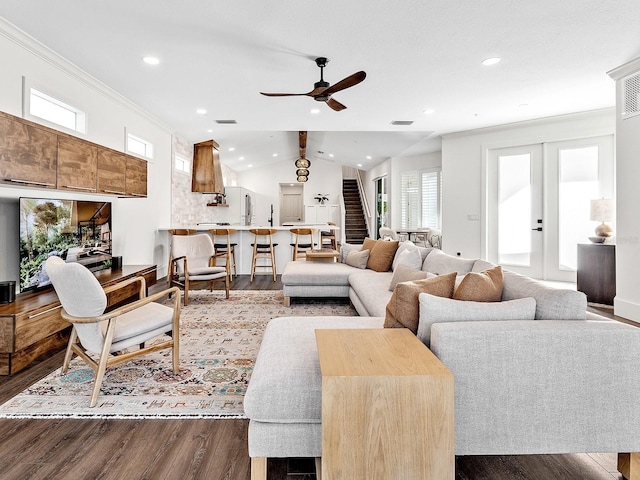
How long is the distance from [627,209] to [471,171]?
3152 mm

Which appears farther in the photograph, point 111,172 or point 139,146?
point 139,146

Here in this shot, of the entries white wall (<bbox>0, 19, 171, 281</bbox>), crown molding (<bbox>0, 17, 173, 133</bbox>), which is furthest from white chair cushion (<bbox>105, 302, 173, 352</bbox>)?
crown molding (<bbox>0, 17, 173, 133</bbox>)

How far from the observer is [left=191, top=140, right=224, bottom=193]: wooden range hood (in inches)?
323

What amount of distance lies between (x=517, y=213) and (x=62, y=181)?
6747mm

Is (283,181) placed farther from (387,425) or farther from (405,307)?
(387,425)

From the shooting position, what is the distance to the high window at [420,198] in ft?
30.3

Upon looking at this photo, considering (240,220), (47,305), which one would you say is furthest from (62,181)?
(240,220)

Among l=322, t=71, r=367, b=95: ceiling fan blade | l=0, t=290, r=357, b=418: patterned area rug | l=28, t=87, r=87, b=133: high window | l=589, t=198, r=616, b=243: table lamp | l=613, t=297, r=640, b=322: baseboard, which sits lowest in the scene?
l=0, t=290, r=357, b=418: patterned area rug

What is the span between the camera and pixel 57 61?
12.2ft

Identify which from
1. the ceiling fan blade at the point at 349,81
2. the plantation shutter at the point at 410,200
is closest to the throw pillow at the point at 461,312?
the ceiling fan blade at the point at 349,81

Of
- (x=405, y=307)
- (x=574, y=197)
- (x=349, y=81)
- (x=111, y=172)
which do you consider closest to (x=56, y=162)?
(x=111, y=172)

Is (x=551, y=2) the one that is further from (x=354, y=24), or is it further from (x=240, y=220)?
(x=240, y=220)

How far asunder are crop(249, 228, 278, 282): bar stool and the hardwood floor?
4.61 m

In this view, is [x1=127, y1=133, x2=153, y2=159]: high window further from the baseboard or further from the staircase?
the staircase
